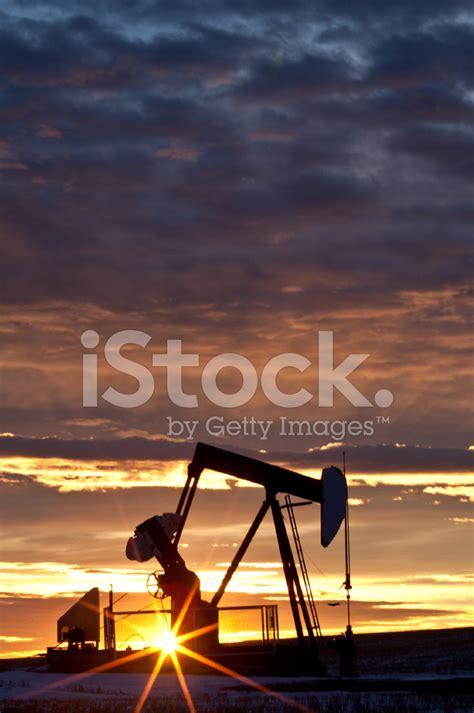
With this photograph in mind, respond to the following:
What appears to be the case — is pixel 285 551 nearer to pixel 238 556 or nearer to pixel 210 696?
pixel 238 556

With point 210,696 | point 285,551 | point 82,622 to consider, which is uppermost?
point 285,551

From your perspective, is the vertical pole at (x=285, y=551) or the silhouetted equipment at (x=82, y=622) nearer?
the vertical pole at (x=285, y=551)

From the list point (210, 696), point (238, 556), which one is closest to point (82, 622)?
point (238, 556)

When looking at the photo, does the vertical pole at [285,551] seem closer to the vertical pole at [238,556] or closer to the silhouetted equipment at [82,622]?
the vertical pole at [238,556]

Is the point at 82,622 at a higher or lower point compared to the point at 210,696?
higher

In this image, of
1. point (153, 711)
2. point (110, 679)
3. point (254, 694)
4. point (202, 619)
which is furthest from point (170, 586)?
point (153, 711)

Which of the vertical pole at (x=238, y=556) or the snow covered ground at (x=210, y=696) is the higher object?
the vertical pole at (x=238, y=556)

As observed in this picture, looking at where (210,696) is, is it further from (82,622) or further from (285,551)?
(82,622)

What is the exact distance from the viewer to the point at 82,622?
105 ft

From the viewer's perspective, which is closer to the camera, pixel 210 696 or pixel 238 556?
pixel 210 696

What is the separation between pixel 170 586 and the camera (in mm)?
30094

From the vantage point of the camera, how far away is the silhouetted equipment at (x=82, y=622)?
31688 millimetres

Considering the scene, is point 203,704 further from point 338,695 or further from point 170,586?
point 170,586

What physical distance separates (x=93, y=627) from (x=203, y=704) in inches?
393
